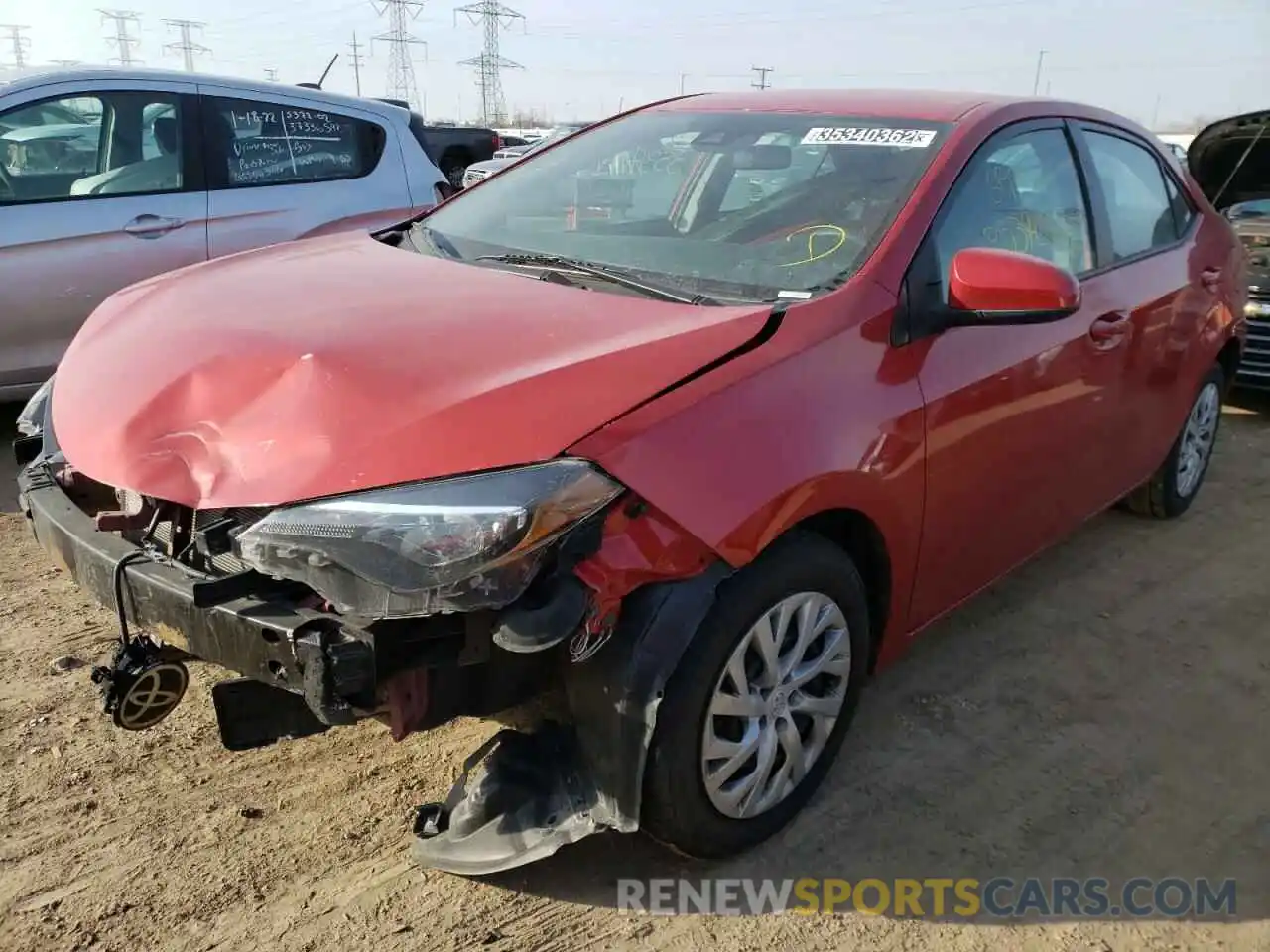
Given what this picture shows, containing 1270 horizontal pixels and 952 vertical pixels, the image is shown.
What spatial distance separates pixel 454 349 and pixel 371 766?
3.85ft

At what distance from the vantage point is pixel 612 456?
6.23 feet

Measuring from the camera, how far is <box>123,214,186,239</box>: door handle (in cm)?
492

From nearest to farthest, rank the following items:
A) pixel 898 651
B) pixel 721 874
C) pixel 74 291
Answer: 1. pixel 721 874
2. pixel 898 651
3. pixel 74 291

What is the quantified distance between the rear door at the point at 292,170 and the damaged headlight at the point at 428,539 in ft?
11.3

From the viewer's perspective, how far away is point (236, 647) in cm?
192

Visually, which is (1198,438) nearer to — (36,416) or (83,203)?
(36,416)

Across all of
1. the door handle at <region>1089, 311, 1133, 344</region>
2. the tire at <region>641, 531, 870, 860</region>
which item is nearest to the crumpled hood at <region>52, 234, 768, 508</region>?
the tire at <region>641, 531, 870, 860</region>

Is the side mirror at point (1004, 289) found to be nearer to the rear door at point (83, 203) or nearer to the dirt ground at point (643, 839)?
the dirt ground at point (643, 839)

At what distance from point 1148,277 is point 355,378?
2876mm

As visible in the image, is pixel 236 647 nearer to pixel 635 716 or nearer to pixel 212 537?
pixel 212 537

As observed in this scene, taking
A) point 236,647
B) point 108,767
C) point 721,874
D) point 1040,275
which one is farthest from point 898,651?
point 108,767

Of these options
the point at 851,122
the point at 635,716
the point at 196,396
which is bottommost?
the point at 635,716

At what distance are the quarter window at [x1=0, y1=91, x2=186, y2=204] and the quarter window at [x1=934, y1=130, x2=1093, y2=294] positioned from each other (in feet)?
13.1

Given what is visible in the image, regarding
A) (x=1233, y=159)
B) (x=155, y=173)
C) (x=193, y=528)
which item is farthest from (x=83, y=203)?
(x=1233, y=159)
